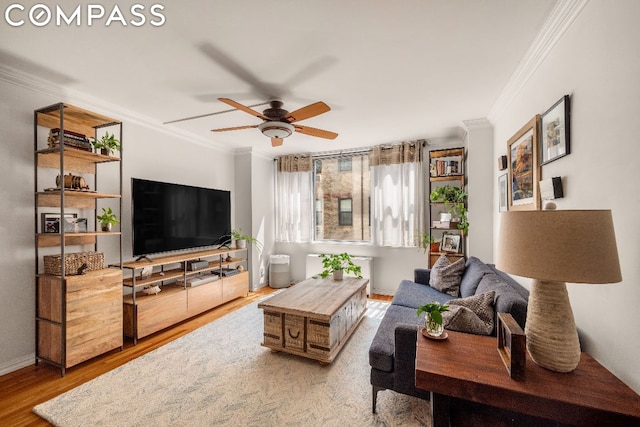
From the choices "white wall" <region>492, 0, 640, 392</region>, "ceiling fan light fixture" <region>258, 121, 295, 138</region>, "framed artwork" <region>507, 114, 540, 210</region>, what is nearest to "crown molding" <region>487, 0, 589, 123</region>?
"white wall" <region>492, 0, 640, 392</region>

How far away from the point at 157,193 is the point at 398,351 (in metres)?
3.13

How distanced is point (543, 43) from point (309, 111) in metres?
1.65

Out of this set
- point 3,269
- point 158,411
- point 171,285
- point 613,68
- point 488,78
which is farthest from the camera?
point 171,285

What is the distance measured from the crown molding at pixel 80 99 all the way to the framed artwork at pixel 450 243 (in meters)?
3.93

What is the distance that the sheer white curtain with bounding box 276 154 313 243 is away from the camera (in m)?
5.22

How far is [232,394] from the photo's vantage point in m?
2.04

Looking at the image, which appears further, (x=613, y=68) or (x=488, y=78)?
(x=488, y=78)

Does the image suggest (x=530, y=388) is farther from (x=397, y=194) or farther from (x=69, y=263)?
(x=397, y=194)

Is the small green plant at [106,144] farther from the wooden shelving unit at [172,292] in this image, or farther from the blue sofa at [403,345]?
the blue sofa at [403,345]

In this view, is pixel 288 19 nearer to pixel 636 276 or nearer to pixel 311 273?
pixel 636 276

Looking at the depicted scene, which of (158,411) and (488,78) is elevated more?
(488,78)

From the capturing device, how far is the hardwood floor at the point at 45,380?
1.87m

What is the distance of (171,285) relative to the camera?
3602mm

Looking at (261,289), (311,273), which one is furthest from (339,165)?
(261,289)
